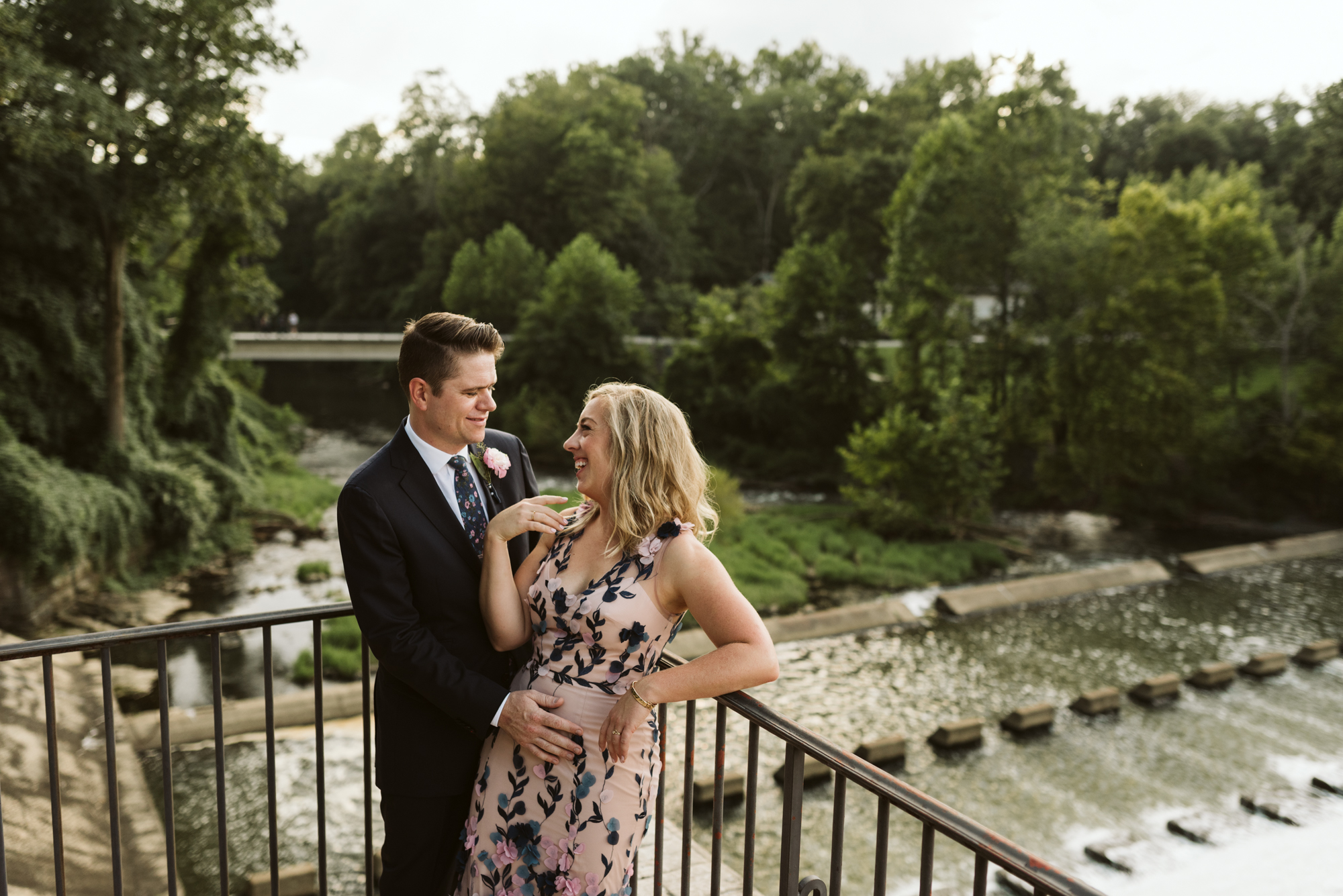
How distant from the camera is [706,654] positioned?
2.01 m

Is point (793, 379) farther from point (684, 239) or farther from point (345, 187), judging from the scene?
point (345, 187)

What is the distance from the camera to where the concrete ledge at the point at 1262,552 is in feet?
67.3

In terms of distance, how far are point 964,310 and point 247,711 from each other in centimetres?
1974

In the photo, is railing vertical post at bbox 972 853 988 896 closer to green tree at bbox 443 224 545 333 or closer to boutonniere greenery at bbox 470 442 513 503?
boutonniere greenery at bbox 470 442 513 503

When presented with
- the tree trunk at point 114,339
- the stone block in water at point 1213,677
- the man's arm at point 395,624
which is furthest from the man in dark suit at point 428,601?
the tree trunk at point 114,339

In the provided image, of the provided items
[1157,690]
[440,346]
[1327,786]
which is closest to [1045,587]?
[1157,690]

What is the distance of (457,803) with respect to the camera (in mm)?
2391

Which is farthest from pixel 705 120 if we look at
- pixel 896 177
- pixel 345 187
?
pixel 896 177

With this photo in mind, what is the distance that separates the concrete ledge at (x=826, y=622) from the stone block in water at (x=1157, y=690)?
4084mm

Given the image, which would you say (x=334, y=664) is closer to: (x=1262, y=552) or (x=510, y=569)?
(x=510, y=569)

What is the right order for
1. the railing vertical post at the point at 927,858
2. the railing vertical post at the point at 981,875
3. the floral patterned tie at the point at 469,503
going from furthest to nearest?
the floral patterned tie at the point at 469,503 → the railing vertical post at the point at 927,858 → the railing vertical post at the point at 981,875

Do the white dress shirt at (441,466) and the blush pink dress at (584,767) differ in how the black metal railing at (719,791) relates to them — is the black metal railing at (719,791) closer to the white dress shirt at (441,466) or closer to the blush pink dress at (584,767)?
the blush pink dress at (584,767)

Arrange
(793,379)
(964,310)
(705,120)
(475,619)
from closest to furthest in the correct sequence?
1. (475,619)
2. (964,310)
3. (793,379)
4. (705,120)

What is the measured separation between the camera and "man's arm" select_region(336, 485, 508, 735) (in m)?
2.18
